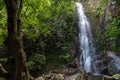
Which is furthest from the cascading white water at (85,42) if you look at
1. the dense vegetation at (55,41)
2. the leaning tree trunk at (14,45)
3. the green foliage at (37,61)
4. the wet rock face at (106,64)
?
the leaning tree trunk at (14,45)

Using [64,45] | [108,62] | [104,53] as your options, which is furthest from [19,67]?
[64,45]

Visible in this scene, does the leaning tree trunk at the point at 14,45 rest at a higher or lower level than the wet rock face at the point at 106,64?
higher

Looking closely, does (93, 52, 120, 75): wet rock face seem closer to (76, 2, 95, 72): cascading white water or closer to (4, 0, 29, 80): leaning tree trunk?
(76, 2, 95, 72): cascading white water

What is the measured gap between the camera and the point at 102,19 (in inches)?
948

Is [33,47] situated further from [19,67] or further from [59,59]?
[19,67]

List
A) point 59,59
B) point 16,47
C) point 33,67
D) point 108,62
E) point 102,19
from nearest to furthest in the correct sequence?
point 16,47 < point 108,62 < point 33,67 < point 59,59 < point 102,19

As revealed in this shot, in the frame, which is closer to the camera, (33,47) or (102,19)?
(33,47)

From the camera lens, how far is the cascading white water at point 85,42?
2058cm

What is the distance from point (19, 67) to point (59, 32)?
15969 mm

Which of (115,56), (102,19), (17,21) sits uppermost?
(102,19)

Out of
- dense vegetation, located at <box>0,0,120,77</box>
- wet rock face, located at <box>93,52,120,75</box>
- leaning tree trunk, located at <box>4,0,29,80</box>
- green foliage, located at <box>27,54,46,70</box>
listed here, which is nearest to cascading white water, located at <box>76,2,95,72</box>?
dense vegetation, located at <box>0,0,120,77</box>

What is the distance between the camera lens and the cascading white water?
20578 mm

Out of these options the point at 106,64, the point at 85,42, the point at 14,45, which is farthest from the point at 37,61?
the point at 14,45

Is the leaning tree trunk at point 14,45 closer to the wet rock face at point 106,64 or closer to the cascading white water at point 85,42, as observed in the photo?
the wet rock face at point 106,64
